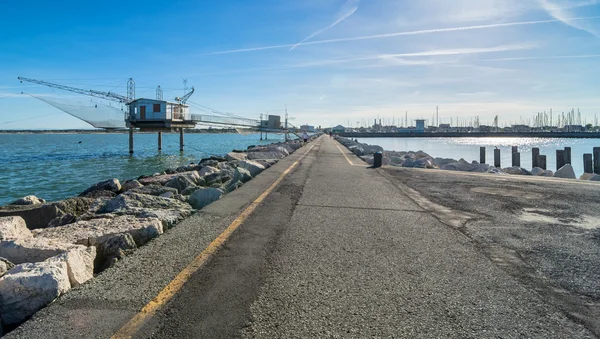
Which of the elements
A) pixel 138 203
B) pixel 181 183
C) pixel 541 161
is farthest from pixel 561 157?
pixel 138 203

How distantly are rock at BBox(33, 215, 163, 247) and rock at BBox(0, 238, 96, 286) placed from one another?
363 mm

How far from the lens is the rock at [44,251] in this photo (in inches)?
161

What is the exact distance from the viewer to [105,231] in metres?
5.41

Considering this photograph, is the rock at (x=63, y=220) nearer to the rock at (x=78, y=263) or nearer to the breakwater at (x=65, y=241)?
the breakwater at (x=65, y=241)

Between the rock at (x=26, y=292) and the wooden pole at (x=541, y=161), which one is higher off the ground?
the wooden pole at (x=541, y=161)

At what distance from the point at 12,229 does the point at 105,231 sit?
1.30 meters

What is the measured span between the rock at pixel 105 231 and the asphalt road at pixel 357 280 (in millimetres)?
342

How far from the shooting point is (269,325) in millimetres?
2938

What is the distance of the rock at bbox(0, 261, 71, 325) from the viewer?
128 inches

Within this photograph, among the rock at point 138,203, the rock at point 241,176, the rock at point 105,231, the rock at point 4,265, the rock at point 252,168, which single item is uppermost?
the rock at point 252,168

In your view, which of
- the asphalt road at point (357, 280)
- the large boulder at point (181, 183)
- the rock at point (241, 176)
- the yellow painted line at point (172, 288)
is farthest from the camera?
the large boulder at point (181, 183)

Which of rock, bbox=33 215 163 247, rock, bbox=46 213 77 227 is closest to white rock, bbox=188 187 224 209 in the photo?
rock, bbox=46 213 77 227

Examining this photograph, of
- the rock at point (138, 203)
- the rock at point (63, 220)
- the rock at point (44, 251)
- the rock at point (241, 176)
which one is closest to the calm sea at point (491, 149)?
the rock at point (241, 176)

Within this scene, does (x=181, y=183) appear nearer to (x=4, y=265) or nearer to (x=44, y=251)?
(x=44, y=251)
